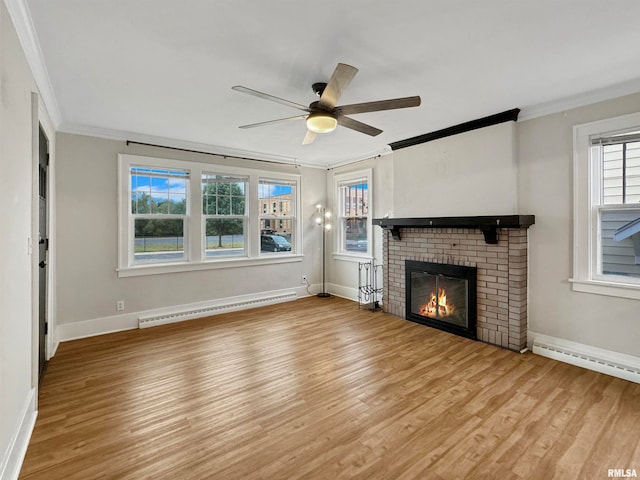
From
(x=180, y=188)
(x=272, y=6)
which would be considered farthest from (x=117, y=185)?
(x=272, y=6)

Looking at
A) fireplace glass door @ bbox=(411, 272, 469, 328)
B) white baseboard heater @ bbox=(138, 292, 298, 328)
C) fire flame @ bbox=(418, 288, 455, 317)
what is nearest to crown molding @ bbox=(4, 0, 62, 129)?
white baseboard heater @ bbox=(138, 292, 298, 328)

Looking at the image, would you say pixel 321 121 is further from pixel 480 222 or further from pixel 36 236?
pixel 36 236

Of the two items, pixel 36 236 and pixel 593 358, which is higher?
pixel 36 236

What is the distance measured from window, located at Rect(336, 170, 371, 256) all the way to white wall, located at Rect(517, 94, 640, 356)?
7.92 feet

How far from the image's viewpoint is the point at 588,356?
2.98 meters

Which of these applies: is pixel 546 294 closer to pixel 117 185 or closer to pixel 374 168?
pixel 374 168

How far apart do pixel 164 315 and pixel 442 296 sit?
380 cm

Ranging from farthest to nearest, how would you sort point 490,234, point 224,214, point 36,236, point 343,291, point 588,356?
point 343,291 < point 224,214 < point 490,234 < point 588,356 < point 36,236

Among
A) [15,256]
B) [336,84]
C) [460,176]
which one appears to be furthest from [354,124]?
[15,256]

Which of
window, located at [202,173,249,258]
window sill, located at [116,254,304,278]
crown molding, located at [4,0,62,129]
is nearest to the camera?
crown molding, located at [4,0,62,129]

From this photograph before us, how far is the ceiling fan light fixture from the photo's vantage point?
101 inches

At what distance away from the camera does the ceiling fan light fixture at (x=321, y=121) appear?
257 cm

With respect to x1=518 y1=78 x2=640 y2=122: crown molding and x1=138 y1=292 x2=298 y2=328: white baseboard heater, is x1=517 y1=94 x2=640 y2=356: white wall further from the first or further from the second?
x1=138 y1=292 x2=298 y2=328: white baseboard heater

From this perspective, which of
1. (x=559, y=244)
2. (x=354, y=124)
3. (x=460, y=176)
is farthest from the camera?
(x=460, y=176)
